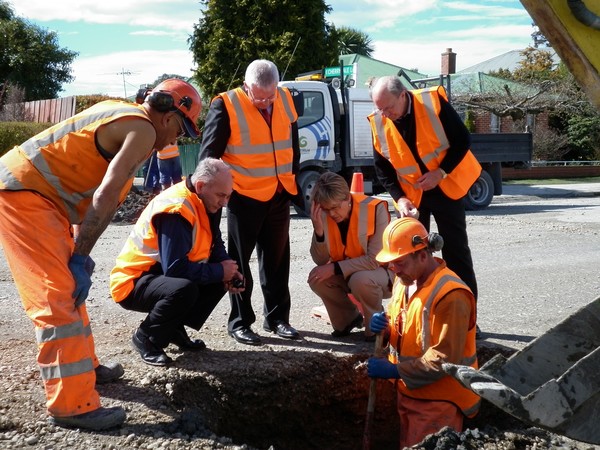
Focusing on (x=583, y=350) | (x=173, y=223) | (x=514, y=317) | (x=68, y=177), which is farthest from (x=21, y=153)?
(x=514, y=317)

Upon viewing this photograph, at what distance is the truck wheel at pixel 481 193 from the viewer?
15594 mm

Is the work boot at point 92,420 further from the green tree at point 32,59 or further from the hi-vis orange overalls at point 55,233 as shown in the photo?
the green tree at point 32,59

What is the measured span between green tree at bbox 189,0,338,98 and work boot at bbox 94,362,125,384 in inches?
818

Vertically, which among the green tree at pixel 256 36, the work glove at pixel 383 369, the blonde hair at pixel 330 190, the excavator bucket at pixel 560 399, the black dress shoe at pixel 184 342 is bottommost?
the black dress shoe at pixel 184 342

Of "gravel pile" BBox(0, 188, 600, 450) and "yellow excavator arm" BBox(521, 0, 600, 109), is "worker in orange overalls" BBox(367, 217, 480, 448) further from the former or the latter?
"yellow excavator arm" BBox(521, 0, 600, 109)

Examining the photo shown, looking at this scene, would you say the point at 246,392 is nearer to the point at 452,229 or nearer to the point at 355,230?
the point at 355,230

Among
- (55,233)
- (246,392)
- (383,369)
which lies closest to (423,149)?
(383,369)

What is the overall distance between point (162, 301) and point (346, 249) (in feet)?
5.43

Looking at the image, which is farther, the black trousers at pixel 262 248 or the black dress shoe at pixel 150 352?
the black trousers at pixel 262 248

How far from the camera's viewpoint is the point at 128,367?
15.7 ft

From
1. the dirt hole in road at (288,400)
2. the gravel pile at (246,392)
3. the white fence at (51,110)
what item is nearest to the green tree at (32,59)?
the white fence at (51,110)

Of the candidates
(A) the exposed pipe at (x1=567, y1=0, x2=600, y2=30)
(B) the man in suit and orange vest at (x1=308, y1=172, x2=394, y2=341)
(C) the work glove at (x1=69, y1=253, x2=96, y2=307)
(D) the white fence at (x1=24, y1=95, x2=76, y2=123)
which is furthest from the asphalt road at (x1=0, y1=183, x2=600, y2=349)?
(D) the white fence at (x1=24, y1=95, x2=76, y2=123)

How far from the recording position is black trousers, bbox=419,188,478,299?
5.56 m

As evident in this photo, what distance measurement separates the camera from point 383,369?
427cm
